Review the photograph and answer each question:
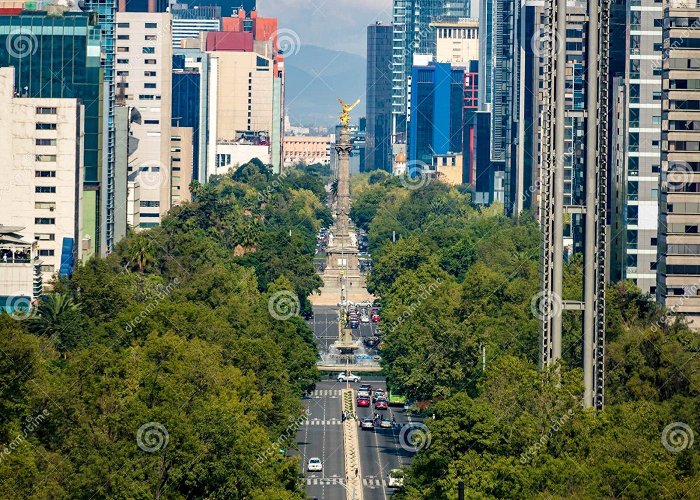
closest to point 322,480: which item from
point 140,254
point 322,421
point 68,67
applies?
point 322,421

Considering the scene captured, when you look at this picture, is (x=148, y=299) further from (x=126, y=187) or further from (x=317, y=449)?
(x=126, y=187)

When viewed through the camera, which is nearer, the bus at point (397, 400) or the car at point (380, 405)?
the car at point (380, 405)

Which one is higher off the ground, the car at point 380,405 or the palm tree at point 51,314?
the palm tree at point 51,314

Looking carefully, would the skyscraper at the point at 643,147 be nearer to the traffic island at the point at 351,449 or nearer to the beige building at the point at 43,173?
the traffic island at the point at 351,449

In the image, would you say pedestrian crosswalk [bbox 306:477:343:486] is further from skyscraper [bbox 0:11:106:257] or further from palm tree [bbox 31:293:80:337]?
skyscraper [bbox 0:11:106:257]

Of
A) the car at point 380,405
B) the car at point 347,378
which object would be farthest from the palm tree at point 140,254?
the car at point 380,405

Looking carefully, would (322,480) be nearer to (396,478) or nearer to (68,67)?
(396,478)

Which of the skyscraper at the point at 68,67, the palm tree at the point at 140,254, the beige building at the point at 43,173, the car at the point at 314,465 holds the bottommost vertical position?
the car at the point at 314,465

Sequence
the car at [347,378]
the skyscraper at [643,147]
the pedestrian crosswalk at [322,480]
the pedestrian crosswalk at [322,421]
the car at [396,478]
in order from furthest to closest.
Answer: the car at [347,378]
the skyscraper at [643,147]
the pedestrian crosswalk at [322,421]
the pedestrian crosswalk at [322,480]
the car at [396,478]
